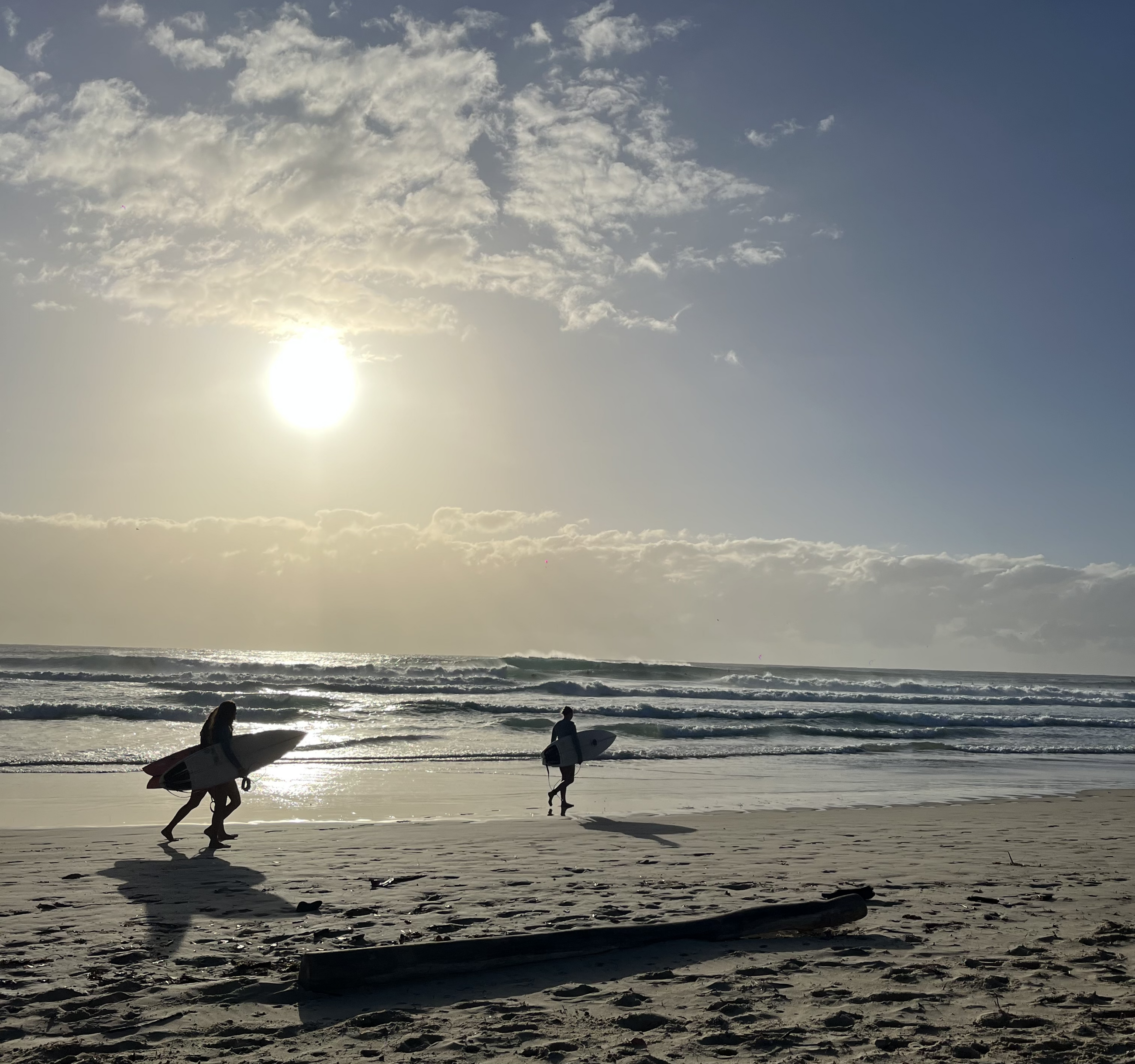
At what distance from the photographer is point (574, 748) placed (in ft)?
48.6

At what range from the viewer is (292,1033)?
4.50 m

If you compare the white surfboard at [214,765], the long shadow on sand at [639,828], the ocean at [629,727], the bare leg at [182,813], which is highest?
the white surfboard at [214,765]

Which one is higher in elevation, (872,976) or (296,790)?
(872,976)

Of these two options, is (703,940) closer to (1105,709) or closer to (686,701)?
(686,701)

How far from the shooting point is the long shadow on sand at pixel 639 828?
1139cm

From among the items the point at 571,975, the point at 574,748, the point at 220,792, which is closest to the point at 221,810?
Result: the point at 220,792

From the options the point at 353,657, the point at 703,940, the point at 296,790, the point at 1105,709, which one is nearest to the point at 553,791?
the point at 296,790

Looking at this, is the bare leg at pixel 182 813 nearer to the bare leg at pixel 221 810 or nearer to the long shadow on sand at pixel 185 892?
the bare leg at pixel 221 810

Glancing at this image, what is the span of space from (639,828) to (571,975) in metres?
7.07

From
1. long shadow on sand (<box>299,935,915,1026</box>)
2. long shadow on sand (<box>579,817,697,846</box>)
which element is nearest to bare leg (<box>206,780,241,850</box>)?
long shadow on sand (<box>579,817,697,846</box>)

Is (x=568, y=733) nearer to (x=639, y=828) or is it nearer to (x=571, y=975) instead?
(x=639, y=828)

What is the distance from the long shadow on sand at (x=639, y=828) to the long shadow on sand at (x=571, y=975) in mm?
4807

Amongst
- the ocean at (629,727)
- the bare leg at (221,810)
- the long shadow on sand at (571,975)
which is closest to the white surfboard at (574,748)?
the ocean at (629,727)

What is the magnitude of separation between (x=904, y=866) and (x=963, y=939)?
3.04m
